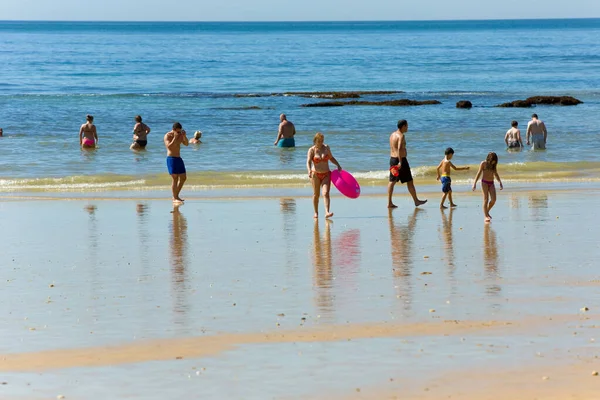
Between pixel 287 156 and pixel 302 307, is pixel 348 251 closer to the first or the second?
pixel 302 307

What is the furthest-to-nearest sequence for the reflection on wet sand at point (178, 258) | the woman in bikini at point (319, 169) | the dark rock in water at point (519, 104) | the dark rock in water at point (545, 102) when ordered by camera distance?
the dark rock in water at point (545, 102) < the dark rock in water at point (519, 104) < the woman in bikini at point (319, 169) < the reflection on wet sand at point (178, 258)

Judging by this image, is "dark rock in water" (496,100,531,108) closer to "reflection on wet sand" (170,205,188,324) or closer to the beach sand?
the beach sand

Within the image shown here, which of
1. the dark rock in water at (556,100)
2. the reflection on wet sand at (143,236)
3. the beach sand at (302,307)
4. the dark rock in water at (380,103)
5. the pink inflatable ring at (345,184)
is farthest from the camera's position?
the dark rock in water at (380,103)

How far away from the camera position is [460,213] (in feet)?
48.3

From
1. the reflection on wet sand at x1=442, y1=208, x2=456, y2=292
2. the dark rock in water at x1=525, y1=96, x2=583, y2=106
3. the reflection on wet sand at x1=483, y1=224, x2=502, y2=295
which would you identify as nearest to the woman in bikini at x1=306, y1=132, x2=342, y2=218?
the reflection on wet sand at x1=442, y1=208, x2=456, y2=292

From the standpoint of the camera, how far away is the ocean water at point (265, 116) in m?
22.6

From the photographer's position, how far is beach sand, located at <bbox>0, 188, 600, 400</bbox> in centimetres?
668

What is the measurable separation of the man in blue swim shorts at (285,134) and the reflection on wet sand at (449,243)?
11.5 m

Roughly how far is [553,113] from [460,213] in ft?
75.9

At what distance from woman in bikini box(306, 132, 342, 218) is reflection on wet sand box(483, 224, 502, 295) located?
2.46m

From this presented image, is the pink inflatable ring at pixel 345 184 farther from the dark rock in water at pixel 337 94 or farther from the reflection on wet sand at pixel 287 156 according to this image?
the dark rock in water at pixel 337 94

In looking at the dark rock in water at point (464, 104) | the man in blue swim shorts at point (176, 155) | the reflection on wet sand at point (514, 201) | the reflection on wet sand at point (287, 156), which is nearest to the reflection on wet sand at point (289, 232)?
the man in blue swim shorts at point (176, 155)

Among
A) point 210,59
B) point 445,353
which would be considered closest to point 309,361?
point 445,353

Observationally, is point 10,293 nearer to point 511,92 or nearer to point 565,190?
point 565,190
